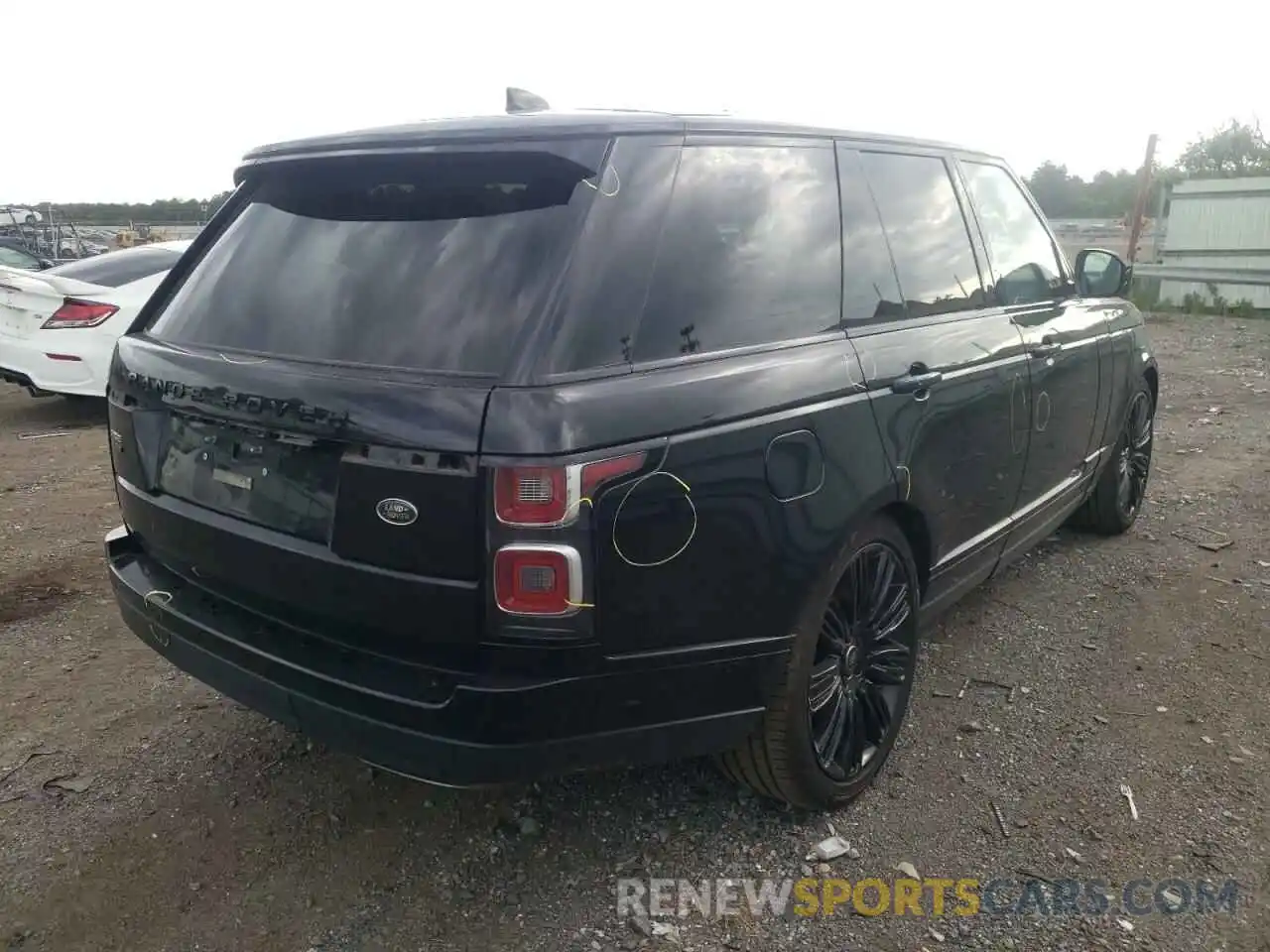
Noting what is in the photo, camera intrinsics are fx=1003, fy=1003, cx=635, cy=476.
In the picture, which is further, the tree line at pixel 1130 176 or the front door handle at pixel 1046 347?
the tree line at pixel 1130 176

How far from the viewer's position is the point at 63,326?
7848mm

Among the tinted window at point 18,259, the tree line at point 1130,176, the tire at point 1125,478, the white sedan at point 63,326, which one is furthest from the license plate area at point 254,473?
the tree line at point 1130,176

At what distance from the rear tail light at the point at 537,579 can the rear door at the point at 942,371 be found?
112cm

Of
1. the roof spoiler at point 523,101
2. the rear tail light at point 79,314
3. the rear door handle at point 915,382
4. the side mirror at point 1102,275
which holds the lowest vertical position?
the rear tail light at point 79,314

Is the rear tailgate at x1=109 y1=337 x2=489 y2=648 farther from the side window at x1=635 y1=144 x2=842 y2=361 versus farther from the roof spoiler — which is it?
the roof spoiler

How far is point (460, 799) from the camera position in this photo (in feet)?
9.64

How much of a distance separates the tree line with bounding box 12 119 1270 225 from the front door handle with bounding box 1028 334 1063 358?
85.1 ft

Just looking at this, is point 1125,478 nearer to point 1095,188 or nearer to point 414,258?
point 414,258

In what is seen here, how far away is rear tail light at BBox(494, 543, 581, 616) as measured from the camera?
204 centimetres

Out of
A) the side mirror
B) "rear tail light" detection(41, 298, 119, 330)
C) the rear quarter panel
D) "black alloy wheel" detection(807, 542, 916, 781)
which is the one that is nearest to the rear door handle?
the rear quarter panel

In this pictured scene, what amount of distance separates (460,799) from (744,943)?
3.14ft

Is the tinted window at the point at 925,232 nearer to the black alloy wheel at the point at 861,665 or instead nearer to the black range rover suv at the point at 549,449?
the black range rover suv at the point at 549,449

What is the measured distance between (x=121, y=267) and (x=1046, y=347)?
7.41m

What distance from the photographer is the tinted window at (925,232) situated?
10.4ft
